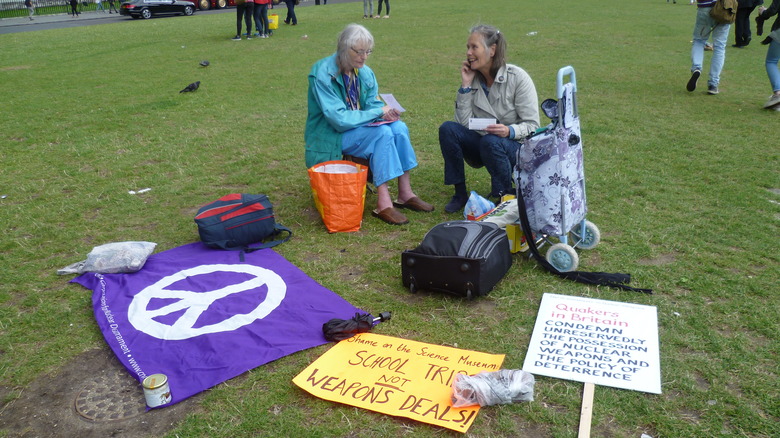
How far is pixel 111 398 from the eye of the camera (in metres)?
2.81

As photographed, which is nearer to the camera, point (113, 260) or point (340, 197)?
point (113, 260)

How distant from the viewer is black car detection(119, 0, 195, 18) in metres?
26.2

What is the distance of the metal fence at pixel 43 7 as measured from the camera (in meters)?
32.3

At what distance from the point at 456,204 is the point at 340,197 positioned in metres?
1.02

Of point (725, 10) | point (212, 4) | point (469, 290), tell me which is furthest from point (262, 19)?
point (212, 4)

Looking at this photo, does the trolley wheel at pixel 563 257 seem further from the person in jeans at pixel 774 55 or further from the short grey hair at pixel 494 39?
the person in jeans at pixel 774 55

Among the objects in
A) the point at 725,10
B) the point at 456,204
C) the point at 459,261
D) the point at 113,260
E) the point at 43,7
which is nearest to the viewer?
the point at 459,261

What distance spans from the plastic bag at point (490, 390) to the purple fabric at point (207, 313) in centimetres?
91

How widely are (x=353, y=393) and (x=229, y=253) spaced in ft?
6.02

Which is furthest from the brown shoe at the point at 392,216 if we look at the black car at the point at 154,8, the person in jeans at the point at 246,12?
the black car at the point at 154,8

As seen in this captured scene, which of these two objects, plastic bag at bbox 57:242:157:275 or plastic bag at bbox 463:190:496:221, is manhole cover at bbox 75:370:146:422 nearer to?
plastic bag at bbox 57:242:157:275

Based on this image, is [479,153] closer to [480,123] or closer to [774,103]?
[480,123]

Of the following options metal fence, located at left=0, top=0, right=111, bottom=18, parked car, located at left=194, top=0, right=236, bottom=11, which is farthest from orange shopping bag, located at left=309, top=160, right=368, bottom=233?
metal fence, located at left=0, top=0, right=111, bottom=18

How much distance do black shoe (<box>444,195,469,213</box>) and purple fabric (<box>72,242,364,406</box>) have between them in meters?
1.47
